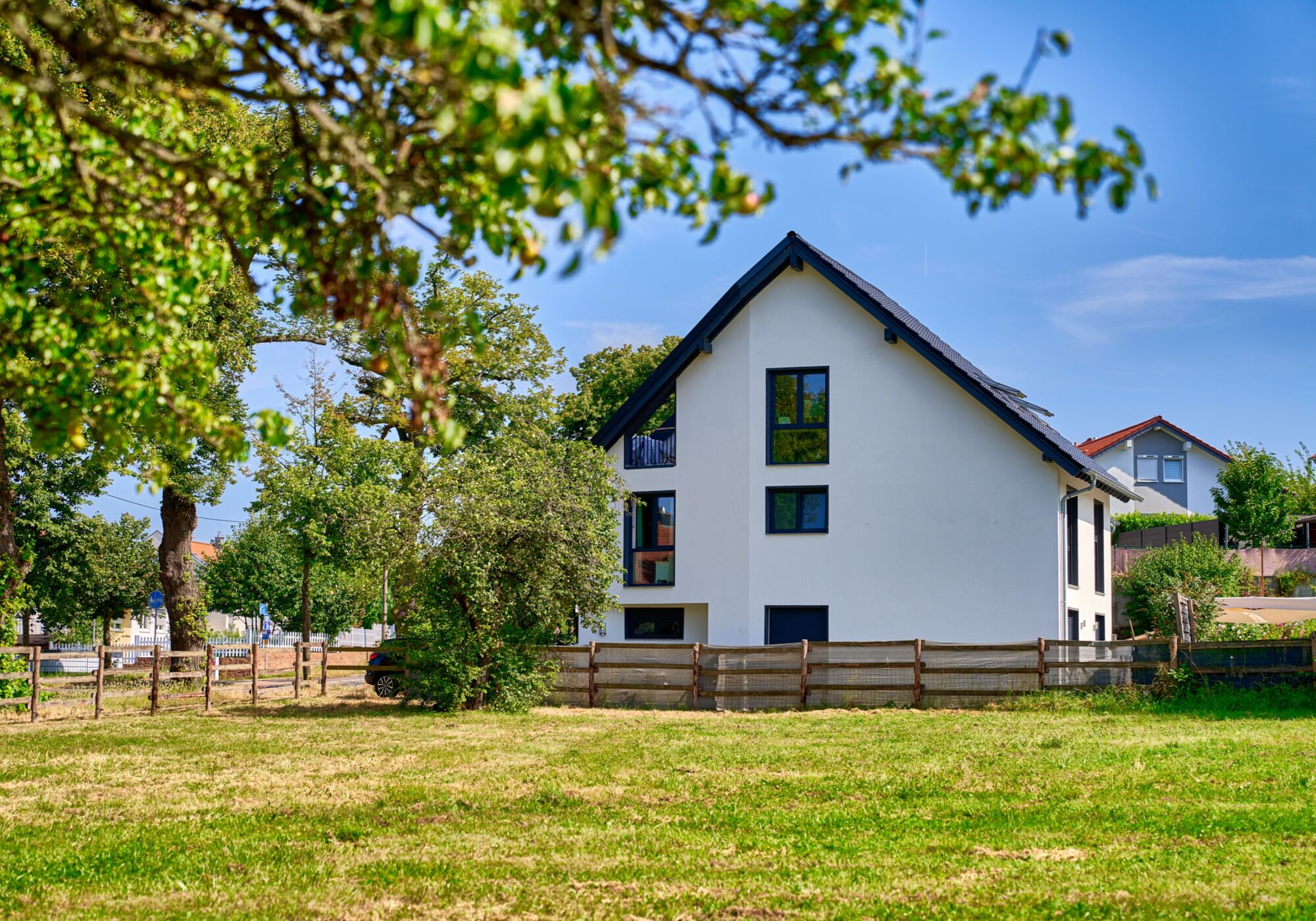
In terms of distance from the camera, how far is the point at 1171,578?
1356 inches

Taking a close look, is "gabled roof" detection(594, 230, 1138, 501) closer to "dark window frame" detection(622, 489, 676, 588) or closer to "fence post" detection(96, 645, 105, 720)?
"dark window frame" detection(622, 489, 676, 588)

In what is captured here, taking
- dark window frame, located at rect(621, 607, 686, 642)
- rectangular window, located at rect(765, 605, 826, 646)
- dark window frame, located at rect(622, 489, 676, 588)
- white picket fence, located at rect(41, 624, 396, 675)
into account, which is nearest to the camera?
rectangular window, located at rect(765, 605, 826, 646)

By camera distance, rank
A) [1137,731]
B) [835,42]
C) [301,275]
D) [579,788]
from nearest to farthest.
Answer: [835,42] < [301,275] < [579,788] < [1137,731]

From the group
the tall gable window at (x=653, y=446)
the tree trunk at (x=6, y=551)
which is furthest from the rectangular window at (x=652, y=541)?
the tree trunk at (x=6, y=551)

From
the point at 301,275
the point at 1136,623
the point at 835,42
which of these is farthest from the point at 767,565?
the point at 835,42

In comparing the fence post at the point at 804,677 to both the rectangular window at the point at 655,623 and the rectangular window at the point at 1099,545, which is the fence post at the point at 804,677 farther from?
the rectangular window at the point at 1099,545

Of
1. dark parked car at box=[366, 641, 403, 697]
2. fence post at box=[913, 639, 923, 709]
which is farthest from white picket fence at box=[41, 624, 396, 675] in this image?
fence post at box=[913, 639, 923, 709]

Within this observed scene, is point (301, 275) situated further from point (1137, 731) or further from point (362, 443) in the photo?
point (362, 443)

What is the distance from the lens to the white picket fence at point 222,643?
5703cm

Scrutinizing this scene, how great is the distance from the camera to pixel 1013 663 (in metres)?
23.8

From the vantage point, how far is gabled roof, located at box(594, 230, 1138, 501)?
89.0 feet

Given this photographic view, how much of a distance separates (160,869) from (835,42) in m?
8.22

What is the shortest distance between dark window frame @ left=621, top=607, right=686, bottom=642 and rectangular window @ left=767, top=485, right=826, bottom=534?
3.46 m

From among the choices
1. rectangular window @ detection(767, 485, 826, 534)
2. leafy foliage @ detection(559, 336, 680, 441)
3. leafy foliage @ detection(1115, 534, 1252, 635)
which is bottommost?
leafy foliage @ detection(1115, 534, 1252, 635)
